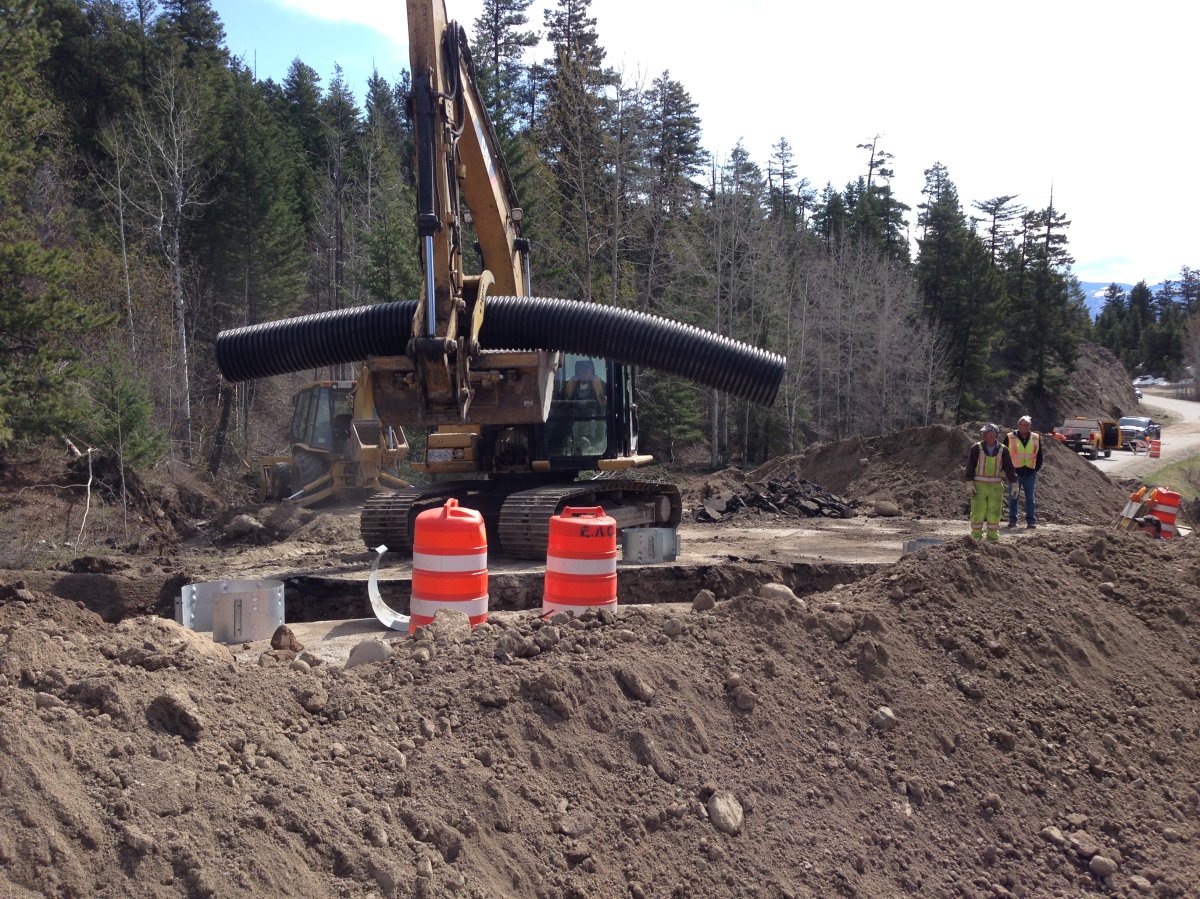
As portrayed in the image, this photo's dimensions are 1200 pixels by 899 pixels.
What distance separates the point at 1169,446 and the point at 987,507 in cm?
3603

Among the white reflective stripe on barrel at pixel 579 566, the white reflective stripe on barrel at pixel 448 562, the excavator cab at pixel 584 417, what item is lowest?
the white reflective stripe on barrel at pixel 579 566

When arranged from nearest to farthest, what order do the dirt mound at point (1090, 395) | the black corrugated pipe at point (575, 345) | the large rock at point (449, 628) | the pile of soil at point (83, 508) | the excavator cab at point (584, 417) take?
the large rock at point (449, 628) < the black corrugated pipe at point (575, 345) < the excavator cab at point (584, 417) < the pile of soil at point (83, 508) < the dirt mound at point (1090, 395)

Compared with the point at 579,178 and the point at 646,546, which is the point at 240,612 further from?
the point at 579,178

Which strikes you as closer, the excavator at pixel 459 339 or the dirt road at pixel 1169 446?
the excavator at pixel 459 339

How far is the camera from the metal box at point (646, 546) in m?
10.4

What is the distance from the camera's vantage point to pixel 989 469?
1325 cm

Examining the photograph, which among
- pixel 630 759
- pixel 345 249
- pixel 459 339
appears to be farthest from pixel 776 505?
pixel 345 249

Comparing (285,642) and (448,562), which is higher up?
(448,562)

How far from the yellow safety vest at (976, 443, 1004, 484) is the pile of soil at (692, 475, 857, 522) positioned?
441cm

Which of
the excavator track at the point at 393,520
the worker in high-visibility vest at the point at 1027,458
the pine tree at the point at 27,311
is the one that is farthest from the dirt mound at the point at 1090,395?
the excavator track at the point at 393,520

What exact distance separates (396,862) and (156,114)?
121ft

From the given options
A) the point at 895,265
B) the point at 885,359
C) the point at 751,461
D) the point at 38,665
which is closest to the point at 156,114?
the point at 751,461

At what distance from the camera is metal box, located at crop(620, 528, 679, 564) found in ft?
34.3

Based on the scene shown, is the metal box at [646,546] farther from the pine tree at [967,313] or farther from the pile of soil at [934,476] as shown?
the pine tree at [967,313]
